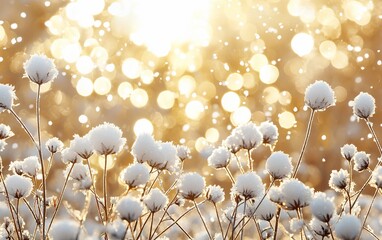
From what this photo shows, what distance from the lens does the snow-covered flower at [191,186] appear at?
1172 mm

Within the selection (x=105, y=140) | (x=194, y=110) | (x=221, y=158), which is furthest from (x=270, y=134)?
(x=194, y=110)

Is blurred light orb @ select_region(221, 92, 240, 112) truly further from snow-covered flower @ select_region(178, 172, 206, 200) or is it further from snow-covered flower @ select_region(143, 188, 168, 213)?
snow-covered flower @ select_region(143, 188, 168, 213)

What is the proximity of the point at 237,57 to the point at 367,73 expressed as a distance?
2399 mm

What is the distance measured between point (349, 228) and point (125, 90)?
362 inches

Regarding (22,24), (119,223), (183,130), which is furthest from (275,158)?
(22,24)

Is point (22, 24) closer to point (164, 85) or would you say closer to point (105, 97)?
point (105, 97)

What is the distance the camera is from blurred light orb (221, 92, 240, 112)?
361 inches

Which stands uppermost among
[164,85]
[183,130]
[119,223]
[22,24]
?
[22,24]

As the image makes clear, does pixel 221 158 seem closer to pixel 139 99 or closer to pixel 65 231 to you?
pixel 65 231

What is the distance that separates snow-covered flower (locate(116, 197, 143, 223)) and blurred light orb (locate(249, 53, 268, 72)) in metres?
9.48

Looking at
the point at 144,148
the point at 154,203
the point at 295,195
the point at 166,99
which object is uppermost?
the point at 166,99

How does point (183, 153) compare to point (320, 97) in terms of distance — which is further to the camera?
point (183, 153)

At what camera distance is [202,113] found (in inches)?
373

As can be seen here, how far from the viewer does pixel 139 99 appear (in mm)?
Answer: 9445
